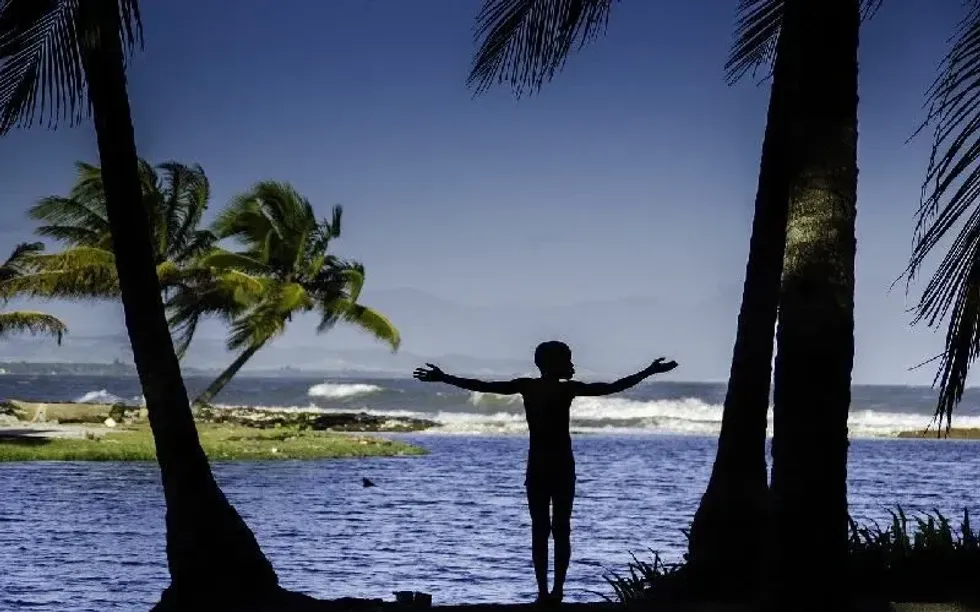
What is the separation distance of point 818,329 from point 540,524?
2311mm

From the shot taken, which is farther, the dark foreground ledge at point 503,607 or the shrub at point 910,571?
the shrub at point 910,571

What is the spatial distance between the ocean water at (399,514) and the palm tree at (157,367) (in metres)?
3.62

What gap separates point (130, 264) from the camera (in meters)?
10.5

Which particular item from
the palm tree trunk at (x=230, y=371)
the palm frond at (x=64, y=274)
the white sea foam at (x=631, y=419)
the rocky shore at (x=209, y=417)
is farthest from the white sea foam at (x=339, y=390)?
the palm frond at (x=64, y=274)

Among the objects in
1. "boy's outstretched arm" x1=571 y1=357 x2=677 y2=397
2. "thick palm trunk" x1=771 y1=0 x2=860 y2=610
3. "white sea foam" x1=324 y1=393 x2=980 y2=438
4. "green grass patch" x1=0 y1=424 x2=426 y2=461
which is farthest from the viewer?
"white sea foam" x1=324 y1=393 x2=980 y2=438

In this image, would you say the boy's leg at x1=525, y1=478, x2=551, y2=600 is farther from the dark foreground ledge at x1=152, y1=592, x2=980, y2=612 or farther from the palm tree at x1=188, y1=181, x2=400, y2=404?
the palm tree at x1=188, y1=181, x2=400, y2=404

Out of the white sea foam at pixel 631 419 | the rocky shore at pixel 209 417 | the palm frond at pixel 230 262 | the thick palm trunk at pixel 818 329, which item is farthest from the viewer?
the white sea foam at pixel 631 419

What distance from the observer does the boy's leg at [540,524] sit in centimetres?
874

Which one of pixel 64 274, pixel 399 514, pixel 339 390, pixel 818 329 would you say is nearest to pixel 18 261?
pixel 64 274

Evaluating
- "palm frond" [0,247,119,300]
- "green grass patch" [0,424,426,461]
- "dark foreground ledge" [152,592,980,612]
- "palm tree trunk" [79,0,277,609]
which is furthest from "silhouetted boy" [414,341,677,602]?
"palm frond" [0,247,119,300]

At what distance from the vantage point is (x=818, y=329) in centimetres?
778

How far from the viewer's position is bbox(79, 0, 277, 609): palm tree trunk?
10.3 m

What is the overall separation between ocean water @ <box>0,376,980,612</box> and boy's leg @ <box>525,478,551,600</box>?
508 cm

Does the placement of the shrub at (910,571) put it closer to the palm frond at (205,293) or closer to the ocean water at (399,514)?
the ocean water at (399,514)
